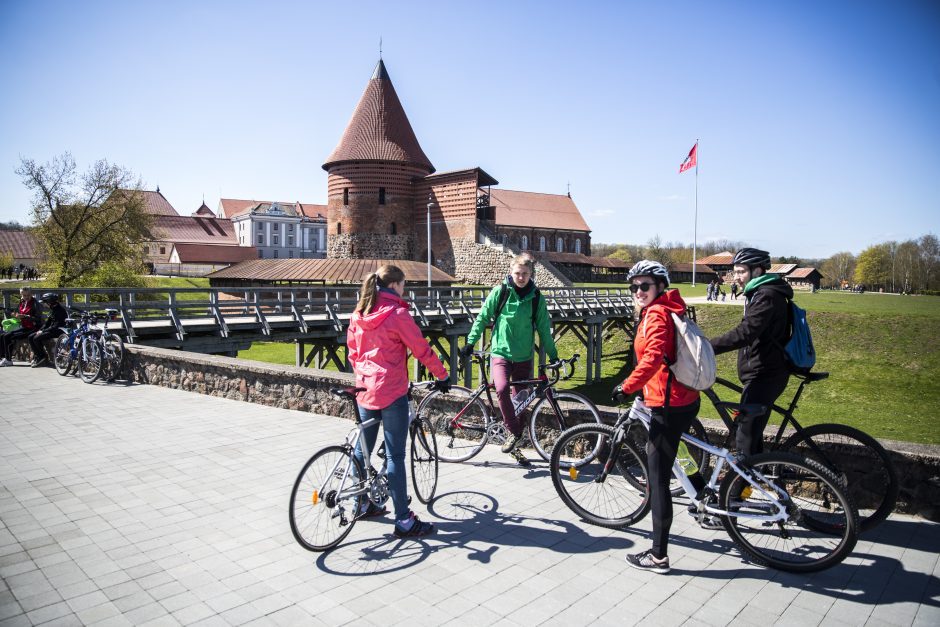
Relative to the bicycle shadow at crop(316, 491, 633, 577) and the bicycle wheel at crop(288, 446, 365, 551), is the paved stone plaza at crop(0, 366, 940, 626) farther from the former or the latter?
the bicycle wheel at crop(288, 446, 365, 551)

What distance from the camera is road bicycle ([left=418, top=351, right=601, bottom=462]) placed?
564 cm

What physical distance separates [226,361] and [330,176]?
156ft

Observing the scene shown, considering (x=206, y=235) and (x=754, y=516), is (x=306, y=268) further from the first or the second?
(x=206, y=235)

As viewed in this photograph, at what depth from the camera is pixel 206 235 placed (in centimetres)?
9500

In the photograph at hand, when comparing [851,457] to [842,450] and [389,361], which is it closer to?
[842,450]

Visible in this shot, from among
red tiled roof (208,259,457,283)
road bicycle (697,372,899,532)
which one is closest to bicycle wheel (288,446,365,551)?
road bicycle (697,372,899,532)

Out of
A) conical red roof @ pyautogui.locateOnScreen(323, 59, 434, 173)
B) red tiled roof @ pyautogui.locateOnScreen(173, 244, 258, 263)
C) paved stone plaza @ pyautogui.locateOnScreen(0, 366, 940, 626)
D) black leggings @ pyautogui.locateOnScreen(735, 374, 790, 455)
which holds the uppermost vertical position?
conical red roof @ pyautogui.locateOnScreen(323, 59, 434, 173)

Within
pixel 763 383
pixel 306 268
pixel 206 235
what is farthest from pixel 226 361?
pixel 206 235

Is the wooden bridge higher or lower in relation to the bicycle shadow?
higher

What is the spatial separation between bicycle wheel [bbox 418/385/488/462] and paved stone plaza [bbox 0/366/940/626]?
26 cm

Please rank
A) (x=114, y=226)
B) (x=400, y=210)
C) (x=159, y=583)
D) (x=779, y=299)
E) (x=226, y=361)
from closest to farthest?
(x=159, y=583)
(x=779, y=299)
(x=226, y=361)
(x=114, y=226)
(x=400, y=210)

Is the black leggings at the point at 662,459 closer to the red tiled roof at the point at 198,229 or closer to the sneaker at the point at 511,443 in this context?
the sneaker at the point at 511,443

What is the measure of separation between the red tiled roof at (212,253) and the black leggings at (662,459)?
278 feet

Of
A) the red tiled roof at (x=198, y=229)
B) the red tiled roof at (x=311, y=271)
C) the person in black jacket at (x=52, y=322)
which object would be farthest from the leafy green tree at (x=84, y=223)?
the red tiled roof at (x=198, y=229)
